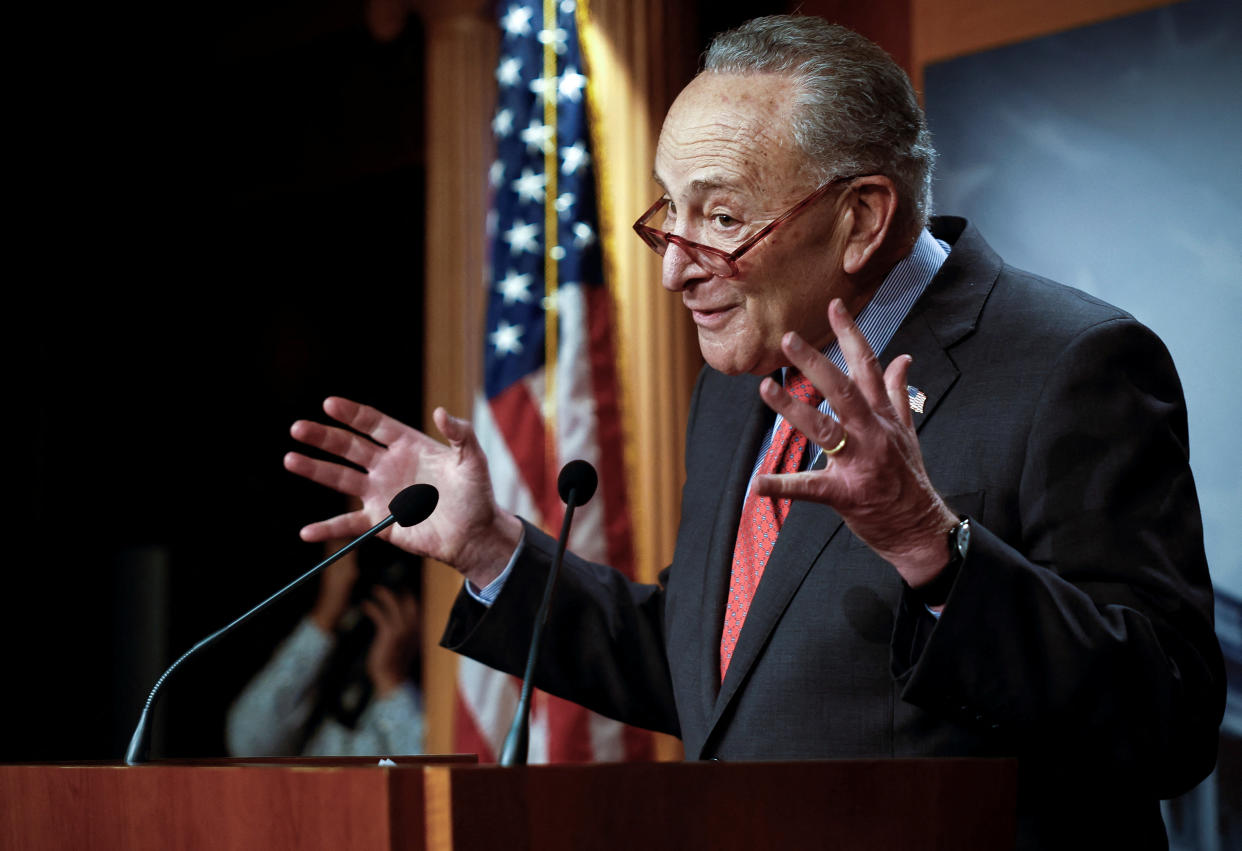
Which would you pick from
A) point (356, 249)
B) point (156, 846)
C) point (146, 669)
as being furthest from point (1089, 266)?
point (146, 669)

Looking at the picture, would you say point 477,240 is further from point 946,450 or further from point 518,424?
point 946,450

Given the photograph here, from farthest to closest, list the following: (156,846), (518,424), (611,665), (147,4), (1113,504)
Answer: (147,4), (518,424), (611,665), (1113,504), (156,846)

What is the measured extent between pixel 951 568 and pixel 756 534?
529mm

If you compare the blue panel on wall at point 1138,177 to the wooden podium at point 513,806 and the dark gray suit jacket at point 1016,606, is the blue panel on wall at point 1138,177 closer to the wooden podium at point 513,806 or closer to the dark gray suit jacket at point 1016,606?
the dark gray suit jacket at point 1016,606

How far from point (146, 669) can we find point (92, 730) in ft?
1.12

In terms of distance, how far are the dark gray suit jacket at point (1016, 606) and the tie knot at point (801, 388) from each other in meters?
0.15

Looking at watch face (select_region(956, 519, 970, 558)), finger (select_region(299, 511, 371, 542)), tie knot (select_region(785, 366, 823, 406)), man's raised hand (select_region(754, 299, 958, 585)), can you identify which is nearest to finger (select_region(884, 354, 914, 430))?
man's raised hand (select_region(754, 299, 958, 585))

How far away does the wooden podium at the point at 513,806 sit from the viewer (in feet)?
3.10

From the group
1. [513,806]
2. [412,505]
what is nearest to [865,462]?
[513,806]

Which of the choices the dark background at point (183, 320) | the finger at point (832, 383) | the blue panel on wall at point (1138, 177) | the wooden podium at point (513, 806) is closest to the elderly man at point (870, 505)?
the finger at point (832, 383)

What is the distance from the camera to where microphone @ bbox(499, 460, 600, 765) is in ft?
3.49

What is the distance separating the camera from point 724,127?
1.85 metres

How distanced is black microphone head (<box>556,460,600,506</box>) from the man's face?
43 cm

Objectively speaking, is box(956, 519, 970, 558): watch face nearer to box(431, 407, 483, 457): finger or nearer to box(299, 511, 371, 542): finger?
box(431, 407, 483, 457): finger
